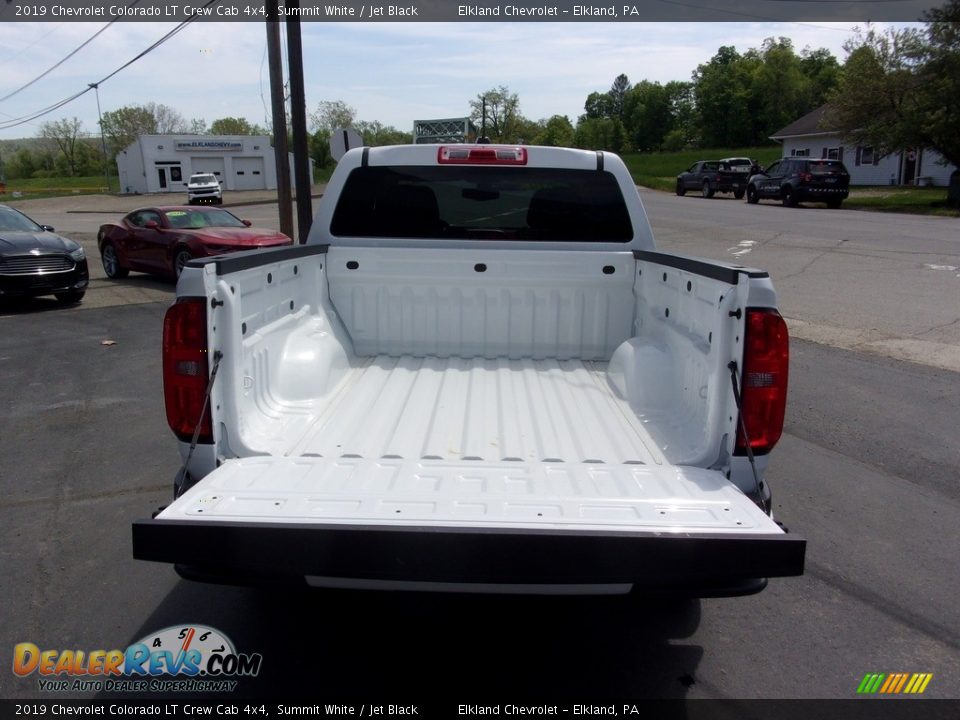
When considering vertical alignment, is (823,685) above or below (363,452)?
below

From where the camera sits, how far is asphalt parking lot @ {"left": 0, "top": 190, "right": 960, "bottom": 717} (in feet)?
10.6

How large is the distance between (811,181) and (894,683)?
30907 millimetres

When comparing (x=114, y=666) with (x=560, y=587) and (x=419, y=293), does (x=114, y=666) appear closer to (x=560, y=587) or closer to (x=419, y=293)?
(x=560, y=587)

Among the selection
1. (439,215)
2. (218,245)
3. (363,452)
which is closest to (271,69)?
(218,245)

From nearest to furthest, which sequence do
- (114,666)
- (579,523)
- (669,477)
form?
(579,523) < (669,477) < (114,666)

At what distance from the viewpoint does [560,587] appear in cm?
264

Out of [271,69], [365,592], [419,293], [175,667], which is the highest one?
[271,69]

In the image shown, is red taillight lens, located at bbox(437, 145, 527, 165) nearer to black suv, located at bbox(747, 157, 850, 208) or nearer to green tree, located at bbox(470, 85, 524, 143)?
black suv, located at bbox(747, 157, 850, 208)

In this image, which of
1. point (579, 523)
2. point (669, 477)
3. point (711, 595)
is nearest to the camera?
point (579, 523)

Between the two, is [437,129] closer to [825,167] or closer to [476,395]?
[825,167]

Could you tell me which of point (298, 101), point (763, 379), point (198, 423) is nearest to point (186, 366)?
point (198, 423)

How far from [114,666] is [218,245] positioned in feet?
37.9

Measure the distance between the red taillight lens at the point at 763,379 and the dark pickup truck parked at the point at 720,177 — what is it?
38788mm

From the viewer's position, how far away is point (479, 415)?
3.96m
